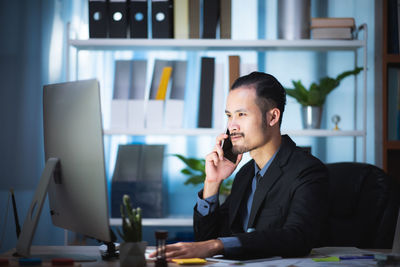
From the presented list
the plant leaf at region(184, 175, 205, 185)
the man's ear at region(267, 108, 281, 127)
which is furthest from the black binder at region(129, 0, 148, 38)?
the man's ear at region(267, 108, 281, 127)

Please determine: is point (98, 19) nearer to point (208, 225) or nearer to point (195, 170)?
point (195, 170)

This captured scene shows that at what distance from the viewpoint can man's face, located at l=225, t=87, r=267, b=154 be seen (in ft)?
5.91

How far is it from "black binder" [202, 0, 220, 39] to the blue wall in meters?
0.33

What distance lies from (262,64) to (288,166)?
4.88 feet

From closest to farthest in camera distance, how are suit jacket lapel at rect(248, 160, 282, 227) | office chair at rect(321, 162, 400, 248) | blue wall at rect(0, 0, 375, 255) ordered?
suit jacket lapel at rect(248, 160, 282, 227) → office chair at rect(321, 162, 400, 248) → blue wall at rect(0, 0, 375, 255)

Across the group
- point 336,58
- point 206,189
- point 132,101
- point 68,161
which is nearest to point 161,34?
point 132,101

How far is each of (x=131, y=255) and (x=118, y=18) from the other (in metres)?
1.86

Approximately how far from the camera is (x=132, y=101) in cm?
281

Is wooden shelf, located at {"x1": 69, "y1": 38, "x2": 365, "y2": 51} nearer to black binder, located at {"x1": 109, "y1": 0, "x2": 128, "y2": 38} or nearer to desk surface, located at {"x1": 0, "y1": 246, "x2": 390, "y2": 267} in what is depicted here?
black binder, located at {"x1": 109, "y1": 0, "x2": 128, "y2": 38}

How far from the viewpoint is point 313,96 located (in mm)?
2771

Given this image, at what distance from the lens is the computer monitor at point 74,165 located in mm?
1235

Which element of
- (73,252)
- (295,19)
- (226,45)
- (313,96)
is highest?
(295,19)

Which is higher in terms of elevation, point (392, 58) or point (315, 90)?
point (392, 58)

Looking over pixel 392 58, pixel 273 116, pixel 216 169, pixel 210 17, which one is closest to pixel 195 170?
pixel 210 17
